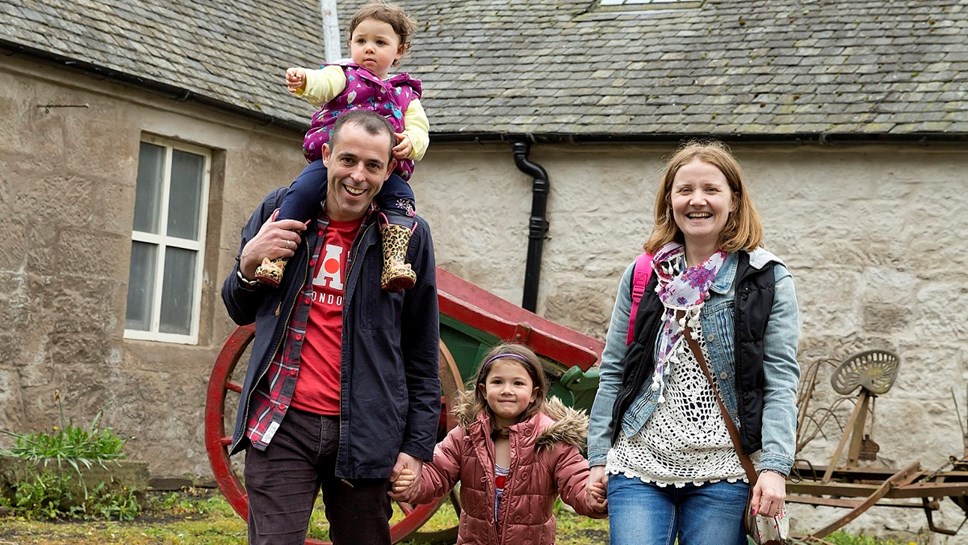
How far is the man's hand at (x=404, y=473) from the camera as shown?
345 centimetres

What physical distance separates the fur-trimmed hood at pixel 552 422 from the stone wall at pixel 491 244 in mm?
4549

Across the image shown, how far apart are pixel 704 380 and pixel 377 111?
4.81 feet

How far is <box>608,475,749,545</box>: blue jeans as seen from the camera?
3.17 m

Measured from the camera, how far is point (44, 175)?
8109 millimetres

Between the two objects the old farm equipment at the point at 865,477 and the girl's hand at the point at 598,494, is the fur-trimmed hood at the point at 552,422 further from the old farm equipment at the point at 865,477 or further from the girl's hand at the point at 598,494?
the old farm equipment at the point at 865,477

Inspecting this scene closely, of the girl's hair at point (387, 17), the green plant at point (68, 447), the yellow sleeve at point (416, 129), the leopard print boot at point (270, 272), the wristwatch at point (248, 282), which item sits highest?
the girl's hair at point (387, 17)

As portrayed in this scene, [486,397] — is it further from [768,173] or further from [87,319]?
[768,173]

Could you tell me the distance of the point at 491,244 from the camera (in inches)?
397

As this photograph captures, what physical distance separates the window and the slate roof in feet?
1.94

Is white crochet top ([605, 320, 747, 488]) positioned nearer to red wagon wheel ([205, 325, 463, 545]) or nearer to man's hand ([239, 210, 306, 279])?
man's hand ([239, 210, 306, 279])

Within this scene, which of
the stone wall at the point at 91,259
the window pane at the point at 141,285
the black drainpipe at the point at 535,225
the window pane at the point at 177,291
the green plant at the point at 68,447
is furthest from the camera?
the black drainpipe at the point at 535,225

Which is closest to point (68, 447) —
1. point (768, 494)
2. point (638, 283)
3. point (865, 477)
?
point (865, 477)

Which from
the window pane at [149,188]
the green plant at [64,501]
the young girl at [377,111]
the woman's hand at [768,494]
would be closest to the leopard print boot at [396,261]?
the young girl at [377,111]

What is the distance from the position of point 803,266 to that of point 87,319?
4.77 meters
